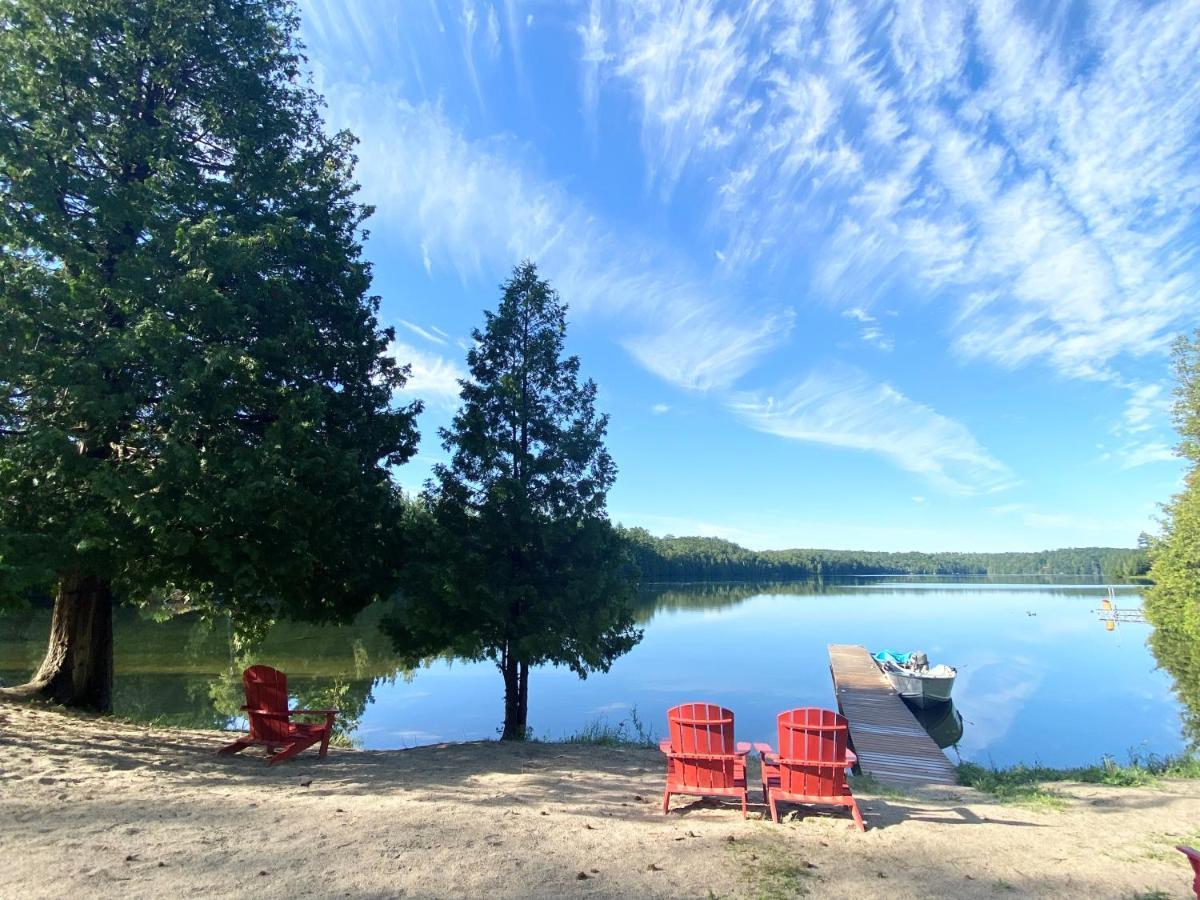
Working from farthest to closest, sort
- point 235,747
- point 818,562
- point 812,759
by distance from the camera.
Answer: point 818,562 < point 235,747 < point 812,759

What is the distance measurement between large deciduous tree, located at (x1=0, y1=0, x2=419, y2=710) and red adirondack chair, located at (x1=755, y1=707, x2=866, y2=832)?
245 inches

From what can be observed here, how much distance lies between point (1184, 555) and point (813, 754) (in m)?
28.9

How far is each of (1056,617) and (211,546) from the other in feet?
237

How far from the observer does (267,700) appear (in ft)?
23.9

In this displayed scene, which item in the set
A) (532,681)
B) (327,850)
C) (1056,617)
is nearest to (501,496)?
(327,850)

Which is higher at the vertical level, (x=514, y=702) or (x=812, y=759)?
(x=812, y=759)

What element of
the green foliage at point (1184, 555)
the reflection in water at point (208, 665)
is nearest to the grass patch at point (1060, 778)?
the reflection in water at point (208, 665)

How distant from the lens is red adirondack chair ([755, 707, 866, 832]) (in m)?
5.61

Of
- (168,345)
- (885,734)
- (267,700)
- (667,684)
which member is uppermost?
(168,345)

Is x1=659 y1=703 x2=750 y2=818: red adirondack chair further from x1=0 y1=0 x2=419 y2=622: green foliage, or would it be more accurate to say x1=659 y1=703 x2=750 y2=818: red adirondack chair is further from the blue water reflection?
the blue water reflection

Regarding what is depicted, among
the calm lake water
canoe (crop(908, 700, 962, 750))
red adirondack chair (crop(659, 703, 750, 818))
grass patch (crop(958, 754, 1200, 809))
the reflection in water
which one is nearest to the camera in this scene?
red adirondack chair (crop(659, 703, 750, 818))

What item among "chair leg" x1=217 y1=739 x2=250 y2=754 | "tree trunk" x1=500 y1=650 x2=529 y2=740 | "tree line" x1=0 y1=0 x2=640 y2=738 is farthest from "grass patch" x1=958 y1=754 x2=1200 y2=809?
"chair leg" x1=217 y1=739 x2=250 y2=754

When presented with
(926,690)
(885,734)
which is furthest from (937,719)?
(885,734)

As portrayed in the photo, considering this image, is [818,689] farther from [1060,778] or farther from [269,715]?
[269,715]
